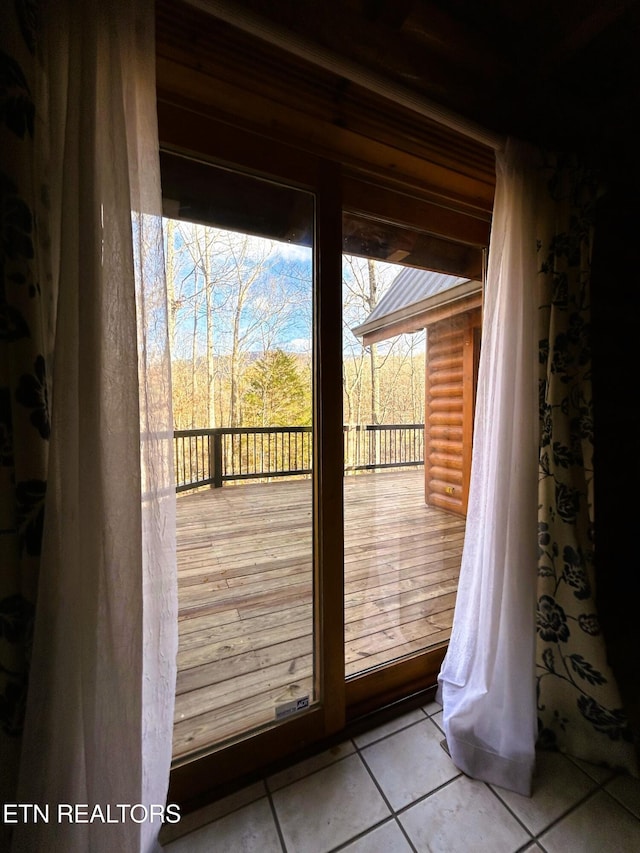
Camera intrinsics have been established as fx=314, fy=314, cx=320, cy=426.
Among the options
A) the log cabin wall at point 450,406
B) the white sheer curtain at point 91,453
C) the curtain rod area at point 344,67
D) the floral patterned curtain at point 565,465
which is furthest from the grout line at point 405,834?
the curtain rod area at point 344,67

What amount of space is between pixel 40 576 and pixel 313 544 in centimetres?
79

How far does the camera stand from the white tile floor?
2.94 feet

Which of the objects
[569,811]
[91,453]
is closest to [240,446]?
[91,453]

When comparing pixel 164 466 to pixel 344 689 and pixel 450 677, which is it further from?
pixel 450 677

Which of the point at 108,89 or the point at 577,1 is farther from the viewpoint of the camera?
the point at 577,1

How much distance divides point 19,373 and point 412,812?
160 centimetres

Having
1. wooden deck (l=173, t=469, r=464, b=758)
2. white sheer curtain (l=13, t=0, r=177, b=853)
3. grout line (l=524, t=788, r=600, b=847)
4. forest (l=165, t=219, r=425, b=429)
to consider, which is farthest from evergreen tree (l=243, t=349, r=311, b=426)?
grout line (l=524, t=788, r=600, b=847)

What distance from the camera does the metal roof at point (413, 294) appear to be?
1.47m

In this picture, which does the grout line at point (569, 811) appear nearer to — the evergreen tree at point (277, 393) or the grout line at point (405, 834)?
the grout line at point (405, 834)

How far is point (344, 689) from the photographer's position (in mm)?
1217

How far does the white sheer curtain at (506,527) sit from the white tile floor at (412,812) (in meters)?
0.10

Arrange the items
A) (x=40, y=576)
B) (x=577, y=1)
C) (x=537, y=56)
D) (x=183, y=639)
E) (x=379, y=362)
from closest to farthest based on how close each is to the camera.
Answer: (x=40, y=576)
(x=577, y=1)
(x=537, y=56)
(x=183, y=639)
(x=379, y=362)

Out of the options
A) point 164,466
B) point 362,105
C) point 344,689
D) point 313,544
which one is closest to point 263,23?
point 362,105

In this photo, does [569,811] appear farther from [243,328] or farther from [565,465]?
[243,328]
